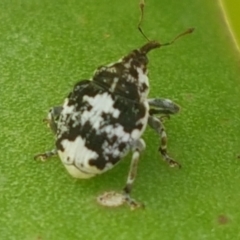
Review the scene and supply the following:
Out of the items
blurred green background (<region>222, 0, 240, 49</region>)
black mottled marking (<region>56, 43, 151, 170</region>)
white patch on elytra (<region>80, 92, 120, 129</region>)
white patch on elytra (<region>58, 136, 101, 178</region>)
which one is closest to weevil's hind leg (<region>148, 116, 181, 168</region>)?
black mottled marking (<region>56, 43, 151, 170</region>)

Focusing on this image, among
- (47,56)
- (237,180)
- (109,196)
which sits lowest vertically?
(237,180)

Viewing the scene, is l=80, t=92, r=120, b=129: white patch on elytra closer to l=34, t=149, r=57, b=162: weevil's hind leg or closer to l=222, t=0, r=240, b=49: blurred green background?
l=34, t=149, r=57, b=162: weevil's hind leg

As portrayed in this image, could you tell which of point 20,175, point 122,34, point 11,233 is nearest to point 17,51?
point 122,34

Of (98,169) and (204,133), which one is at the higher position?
(98,169)

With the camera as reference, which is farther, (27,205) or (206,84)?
(206,84)

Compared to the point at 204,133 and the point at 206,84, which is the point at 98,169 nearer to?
the point at 204,133

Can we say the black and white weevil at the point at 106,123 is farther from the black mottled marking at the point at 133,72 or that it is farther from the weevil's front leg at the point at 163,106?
the weevil's front leg at the point at 163,106

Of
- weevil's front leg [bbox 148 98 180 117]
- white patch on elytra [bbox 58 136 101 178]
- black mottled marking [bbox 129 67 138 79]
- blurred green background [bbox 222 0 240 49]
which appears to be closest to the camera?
white patch on elytra [bbox 58 136 101 178]
